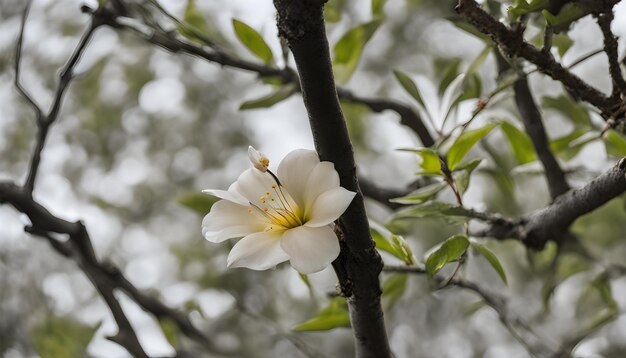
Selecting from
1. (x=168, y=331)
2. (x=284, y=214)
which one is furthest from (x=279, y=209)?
(x=168, y=331)

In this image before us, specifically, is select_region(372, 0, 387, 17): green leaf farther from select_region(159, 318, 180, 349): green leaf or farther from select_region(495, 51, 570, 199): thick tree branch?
select_region(159, 318, 180, 349): green leaf

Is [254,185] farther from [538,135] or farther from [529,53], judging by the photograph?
[538,135]

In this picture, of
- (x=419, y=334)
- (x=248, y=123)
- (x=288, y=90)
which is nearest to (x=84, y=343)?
(x=288, y=90)

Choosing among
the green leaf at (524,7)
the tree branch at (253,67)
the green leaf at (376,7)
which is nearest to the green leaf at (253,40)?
the tree branch at (253,67)

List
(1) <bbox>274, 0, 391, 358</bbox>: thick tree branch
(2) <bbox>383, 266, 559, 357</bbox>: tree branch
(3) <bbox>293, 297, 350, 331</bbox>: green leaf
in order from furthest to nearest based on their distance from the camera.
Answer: (2) <bbox>383, 266, 559, 357</bbox>: tree branch
(3) <bbox>293, 297, 350, 331</bbox>: green leaf
(1) <bbox>274, 0, 391, 358</bbox>: thick tree branch

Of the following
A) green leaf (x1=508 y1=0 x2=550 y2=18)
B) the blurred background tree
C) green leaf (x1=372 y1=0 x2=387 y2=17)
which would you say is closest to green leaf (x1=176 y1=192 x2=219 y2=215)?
the blurred background tree

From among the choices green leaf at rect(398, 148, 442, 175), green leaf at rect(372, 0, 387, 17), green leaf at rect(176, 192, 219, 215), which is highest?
green leaf at rect(372, 0, 387, 17)

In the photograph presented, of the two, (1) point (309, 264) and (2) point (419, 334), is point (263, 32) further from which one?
(2) point (419, 334)
